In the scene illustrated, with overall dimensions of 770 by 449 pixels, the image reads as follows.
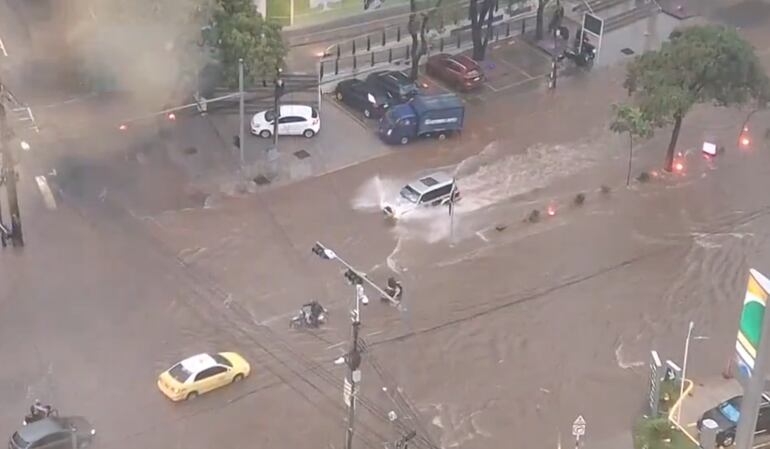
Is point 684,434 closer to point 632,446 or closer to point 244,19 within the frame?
point 632,446

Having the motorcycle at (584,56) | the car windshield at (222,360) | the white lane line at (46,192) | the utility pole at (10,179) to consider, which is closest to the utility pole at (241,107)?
the white lane line at (46,192)

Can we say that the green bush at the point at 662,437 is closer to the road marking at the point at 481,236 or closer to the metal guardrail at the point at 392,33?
the road marking at the point at 481,236

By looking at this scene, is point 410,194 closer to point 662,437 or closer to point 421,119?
point 421,119

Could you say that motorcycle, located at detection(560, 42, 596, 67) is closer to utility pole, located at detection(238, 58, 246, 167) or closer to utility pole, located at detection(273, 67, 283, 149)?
utility pole, located at detection(273, 67, 283, 149)

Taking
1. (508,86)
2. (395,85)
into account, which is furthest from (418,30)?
(508,86)

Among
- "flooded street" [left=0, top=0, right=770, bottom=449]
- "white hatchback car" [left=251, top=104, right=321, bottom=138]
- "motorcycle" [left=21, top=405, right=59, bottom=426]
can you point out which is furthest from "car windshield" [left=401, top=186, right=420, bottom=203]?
"motorcycle" [left=21, top=405, right=59, bottom=426]

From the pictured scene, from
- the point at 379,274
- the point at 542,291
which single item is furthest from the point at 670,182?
the point at 379,274
